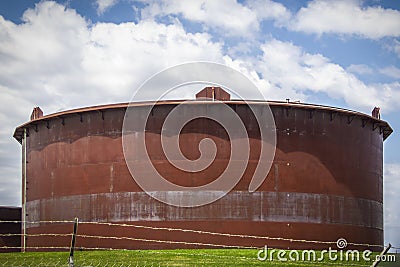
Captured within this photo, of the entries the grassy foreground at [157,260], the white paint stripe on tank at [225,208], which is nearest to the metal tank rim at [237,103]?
the white paint stripe on tank at [225,208]

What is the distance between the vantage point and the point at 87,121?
2847cm

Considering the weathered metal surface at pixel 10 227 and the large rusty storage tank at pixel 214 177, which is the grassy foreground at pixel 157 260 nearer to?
the large rusty storage tank at pixel 214 177

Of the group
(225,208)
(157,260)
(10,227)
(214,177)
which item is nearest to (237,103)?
(214,177)

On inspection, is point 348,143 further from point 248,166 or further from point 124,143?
point 124,143

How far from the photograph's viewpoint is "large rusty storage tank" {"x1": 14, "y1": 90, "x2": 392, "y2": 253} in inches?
1043

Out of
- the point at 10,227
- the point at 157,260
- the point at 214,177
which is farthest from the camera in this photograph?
the point at 10,227

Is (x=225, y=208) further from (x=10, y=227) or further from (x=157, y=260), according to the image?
(x=10, y=227)

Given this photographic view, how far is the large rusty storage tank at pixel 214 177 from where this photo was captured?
1043 inches

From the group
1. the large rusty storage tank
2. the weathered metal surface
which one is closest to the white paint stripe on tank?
the large rusty storage tank

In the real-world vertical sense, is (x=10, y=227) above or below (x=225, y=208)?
below

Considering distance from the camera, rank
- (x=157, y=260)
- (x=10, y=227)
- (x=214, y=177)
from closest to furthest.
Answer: (x=157, y=260) → (x=214, y=177) → (x=10, y=227)

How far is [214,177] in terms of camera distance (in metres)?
26.4

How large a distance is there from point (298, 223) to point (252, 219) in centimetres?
212

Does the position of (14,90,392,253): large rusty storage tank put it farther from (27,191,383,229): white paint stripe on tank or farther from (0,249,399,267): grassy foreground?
(0,249,399,267): grassy foreground
